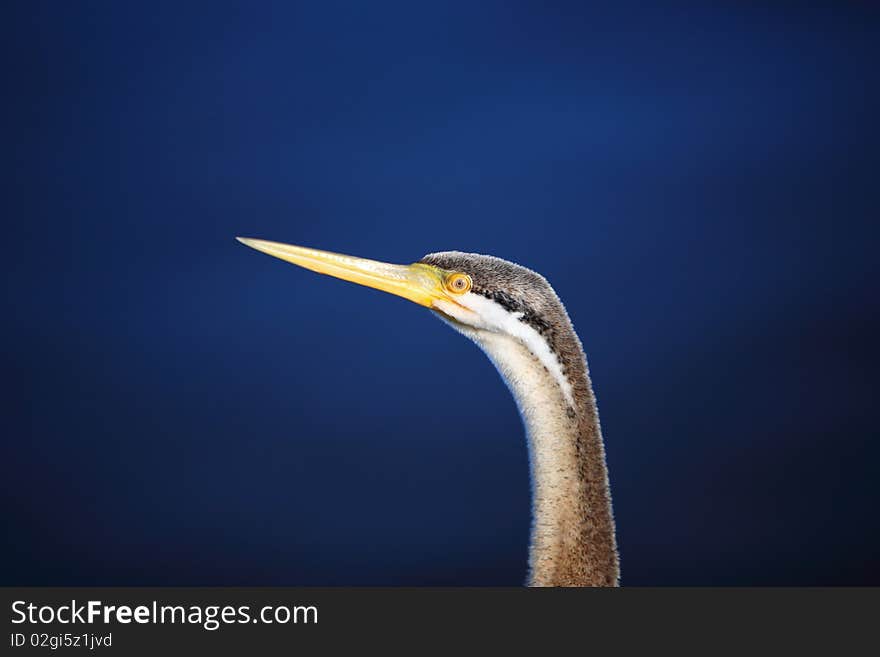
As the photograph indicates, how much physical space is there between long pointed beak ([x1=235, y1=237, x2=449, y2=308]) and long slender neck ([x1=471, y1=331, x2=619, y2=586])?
0.84ft

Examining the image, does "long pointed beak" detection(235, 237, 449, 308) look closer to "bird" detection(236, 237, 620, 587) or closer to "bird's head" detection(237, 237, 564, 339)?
"bird's head" detection(237, 237, 564, 339)

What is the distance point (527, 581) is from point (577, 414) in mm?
→ 369

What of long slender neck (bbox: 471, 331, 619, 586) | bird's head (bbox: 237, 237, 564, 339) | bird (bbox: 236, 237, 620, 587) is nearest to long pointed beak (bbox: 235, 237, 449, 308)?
bird's head (bbox: 237, 237, 564, 339)

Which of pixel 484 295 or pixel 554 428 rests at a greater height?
pixel 484 295

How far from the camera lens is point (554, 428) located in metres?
1.80

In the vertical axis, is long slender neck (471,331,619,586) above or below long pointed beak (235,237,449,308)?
below

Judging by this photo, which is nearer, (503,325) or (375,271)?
(503,325)

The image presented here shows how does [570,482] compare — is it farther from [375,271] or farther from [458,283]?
[375,271]

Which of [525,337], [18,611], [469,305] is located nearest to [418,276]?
[469,305]

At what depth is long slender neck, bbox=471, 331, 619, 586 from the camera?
1790 millimetres

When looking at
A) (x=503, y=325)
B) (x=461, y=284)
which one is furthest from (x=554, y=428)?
(x=461, y=284)

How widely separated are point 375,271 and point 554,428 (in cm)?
51

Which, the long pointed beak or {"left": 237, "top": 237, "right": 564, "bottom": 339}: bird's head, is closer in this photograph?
{"left": 237, "top": 237, "right": 564, "bottom": 339}: bird's head

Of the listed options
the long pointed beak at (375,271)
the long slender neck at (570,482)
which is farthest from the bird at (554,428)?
the long pointed beak at (375,271)
